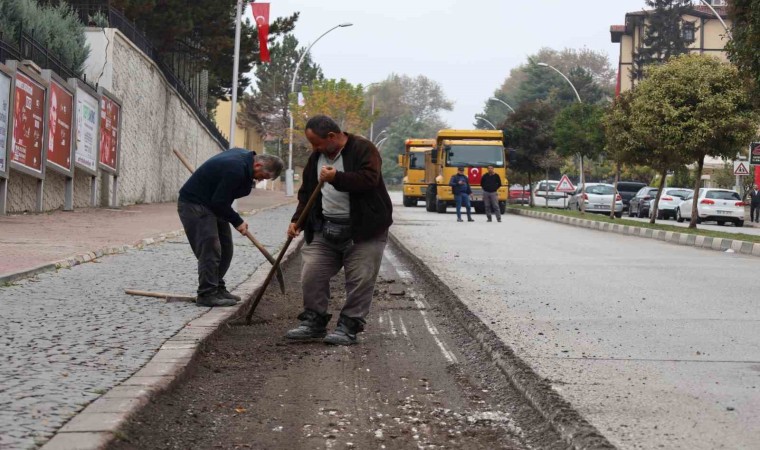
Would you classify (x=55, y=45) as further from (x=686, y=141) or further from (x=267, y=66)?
(x=267, y=66)

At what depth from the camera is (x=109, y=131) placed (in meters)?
27.4

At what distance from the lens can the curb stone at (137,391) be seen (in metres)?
4.17

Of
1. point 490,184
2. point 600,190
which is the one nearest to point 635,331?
point 490,184

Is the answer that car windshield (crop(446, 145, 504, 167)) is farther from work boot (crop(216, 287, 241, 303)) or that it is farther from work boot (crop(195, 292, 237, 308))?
work boot (crop(195, 292, 237, 308))

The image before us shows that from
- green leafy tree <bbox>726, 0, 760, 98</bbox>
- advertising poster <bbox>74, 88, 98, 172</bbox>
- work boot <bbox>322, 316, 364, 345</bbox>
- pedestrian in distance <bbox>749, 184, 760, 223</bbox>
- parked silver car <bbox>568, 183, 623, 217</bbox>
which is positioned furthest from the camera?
parked silver car <bbox>568, 183, 623, 217</bbox>

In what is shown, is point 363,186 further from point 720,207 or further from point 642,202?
point 642,202

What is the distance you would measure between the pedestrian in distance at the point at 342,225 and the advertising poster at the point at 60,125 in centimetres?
1608

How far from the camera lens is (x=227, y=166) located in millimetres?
8641

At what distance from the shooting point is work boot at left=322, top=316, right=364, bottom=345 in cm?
740

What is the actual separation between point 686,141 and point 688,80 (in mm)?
1663

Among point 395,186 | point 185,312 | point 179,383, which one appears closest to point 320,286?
point 185,312

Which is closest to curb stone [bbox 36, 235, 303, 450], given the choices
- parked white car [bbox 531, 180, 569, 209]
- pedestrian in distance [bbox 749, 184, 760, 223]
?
pedestrian in distance [bbox 749, 184, 760, 223]

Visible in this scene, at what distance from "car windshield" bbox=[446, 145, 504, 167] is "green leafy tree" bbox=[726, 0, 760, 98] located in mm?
17575

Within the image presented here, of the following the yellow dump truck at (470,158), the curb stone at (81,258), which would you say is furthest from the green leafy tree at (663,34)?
the curb stone at (81,258)
